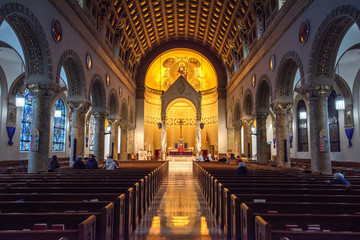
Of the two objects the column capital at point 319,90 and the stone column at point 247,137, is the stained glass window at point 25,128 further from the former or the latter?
the column capital at point 319,90

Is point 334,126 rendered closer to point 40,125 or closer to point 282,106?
point 282,106

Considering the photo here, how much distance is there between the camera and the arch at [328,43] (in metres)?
10.1

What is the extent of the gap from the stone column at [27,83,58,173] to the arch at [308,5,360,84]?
11506 millimetres

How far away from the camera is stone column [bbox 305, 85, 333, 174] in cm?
1162

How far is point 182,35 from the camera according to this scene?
1305 inches

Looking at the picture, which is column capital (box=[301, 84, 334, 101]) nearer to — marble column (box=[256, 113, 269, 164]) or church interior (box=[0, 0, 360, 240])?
church interior (box=[0, 0, 360, 240])

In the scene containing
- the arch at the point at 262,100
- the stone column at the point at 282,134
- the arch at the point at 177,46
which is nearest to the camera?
the stone column at the point at 282,134

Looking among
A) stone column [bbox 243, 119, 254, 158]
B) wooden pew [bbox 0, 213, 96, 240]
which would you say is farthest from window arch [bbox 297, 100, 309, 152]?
wooden pew [bbox 0, 213, 96, 240]

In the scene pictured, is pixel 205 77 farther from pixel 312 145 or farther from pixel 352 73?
pixel 312 145

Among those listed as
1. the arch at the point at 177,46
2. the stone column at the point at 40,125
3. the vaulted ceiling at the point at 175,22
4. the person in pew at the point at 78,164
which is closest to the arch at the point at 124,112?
the vaulted ceiling at the point at 175,22

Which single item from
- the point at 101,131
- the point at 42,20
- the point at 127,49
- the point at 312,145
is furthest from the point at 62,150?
the point at 312,145

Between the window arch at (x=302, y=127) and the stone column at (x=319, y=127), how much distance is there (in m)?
13.9

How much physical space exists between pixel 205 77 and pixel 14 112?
2390 cm

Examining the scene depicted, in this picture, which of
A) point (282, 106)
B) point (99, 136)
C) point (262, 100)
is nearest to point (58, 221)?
point (282, 106)
